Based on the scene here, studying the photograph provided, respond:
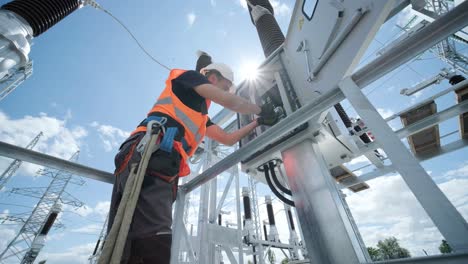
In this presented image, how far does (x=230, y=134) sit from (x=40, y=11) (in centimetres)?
361

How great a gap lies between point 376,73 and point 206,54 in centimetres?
240

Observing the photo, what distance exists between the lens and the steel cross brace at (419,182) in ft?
1.72

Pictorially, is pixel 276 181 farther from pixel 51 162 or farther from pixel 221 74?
pixel 51 162

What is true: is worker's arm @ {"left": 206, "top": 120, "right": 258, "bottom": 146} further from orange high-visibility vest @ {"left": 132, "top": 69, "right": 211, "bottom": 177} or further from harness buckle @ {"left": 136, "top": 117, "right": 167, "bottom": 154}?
harness buckle @ {"left": 136, "top": 117, "right": 167, "bottom": 154}

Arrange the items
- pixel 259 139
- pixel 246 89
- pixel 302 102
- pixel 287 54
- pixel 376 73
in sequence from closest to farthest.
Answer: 1. pixel 376 73
2. pixel 259 139
3. pixel 302 102
4. pixel 287 54
5. pixel 246 89

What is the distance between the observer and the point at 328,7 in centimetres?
138

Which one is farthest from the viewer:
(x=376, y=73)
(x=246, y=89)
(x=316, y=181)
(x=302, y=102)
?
(x=246, y=89)

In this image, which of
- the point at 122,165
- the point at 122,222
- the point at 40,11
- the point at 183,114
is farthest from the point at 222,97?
the point at 40,11

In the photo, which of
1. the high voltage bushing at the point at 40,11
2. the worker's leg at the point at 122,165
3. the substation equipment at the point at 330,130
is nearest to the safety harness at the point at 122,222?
the worker's leg at the point at 122,165

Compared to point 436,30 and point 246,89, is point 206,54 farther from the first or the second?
point 436,30

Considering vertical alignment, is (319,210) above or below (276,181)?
below

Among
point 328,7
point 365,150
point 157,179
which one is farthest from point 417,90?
point 157,179

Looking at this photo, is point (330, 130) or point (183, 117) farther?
point (330, 130)

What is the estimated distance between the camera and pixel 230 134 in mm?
1871
